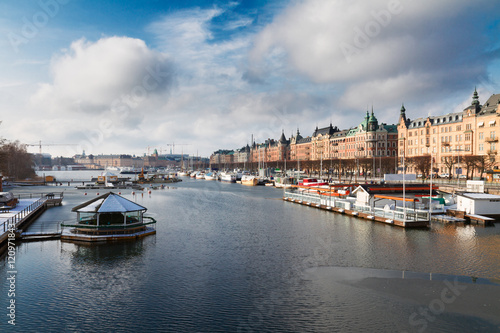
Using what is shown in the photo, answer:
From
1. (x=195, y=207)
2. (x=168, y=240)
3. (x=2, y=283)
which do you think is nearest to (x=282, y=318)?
(x=2, y=283)

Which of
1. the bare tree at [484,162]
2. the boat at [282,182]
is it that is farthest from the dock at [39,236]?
the bare tree at [484,162]

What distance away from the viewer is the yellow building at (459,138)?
97.2m

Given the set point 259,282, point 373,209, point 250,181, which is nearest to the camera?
point 259,282

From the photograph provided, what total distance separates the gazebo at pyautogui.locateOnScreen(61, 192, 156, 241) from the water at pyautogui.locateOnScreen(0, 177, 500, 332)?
1.62 meters

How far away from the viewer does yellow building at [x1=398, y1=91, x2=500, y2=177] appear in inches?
3829

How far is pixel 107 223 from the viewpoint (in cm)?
3531

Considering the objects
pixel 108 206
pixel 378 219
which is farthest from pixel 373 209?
pixel 108 206

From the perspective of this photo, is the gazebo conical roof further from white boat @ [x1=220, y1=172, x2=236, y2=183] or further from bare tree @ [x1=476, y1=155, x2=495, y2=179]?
white boat @ [x1=220, y1=172, x2=236, y2=183]

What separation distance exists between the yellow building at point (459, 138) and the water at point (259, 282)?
2372 inches

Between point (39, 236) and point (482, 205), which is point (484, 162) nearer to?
point (482, 205)

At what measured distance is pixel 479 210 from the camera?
47.3 meters

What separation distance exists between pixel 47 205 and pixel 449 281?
63456 mm

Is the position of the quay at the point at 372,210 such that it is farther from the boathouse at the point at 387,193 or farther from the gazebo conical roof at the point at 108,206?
the gazebo conical roof at the point at 108,206

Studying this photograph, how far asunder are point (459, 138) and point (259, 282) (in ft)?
363
